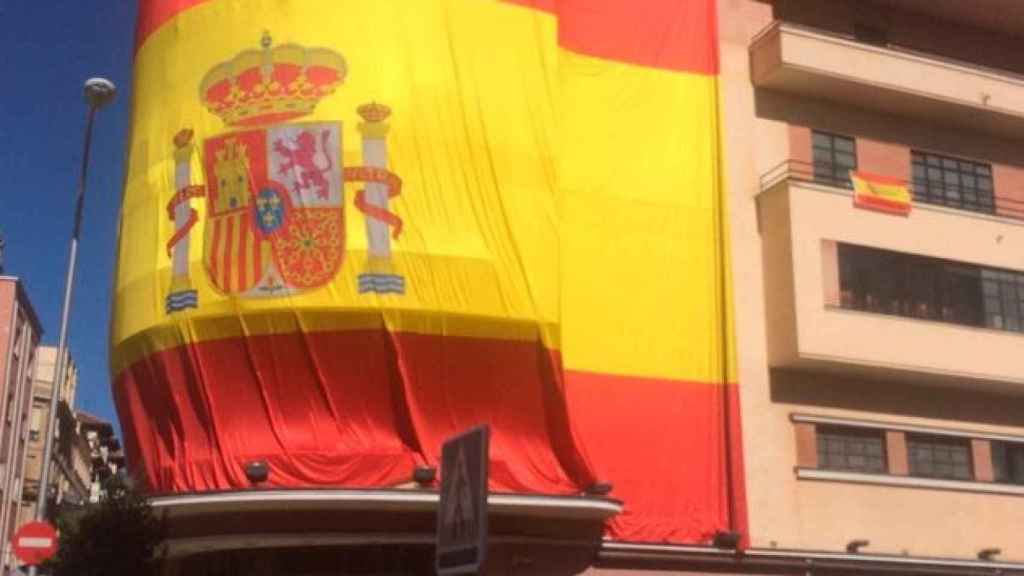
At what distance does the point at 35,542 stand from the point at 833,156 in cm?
1728

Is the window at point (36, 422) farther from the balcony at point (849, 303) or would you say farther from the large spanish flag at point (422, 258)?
the balcony at point (849, 303)

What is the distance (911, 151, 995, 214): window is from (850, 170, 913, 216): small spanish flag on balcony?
4.23 ft

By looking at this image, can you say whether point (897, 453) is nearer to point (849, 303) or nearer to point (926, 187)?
point (849, 303)

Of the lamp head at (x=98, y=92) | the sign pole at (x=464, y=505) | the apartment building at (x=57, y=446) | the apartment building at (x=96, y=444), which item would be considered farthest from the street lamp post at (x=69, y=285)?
the apartment building at (x=96, y=444)

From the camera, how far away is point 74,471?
6712cm

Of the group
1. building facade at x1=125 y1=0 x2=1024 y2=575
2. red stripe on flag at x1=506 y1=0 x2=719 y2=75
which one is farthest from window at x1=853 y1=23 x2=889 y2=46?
red stripe on flag at x1=506 y1=0 x2=719 y2=75

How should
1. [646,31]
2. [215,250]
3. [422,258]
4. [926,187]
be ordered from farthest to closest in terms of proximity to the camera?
A: 1. [926,187]
2. [646,31]
3. [215,250]
4. [422,258]

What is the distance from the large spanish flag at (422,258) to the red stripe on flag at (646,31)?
0.36 feet

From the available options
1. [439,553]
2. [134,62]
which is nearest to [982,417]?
[134,62]

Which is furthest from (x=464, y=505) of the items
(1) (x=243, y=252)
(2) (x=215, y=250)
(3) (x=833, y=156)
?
(3) (x=833, y=156)

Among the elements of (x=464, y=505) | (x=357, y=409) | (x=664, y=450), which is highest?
(x=357, y=409)

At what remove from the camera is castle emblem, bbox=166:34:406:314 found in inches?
824

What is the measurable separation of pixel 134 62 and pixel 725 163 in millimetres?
12169

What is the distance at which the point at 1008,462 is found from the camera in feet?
84.2
